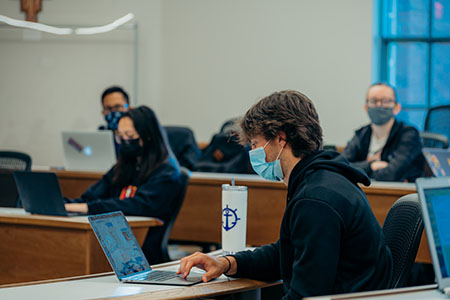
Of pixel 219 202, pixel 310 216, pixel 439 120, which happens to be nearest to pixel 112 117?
pixel 219 202

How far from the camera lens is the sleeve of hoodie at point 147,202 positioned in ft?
10.7

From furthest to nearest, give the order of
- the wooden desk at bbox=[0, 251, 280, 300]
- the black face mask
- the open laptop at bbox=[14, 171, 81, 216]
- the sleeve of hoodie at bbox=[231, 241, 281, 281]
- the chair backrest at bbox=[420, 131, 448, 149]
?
the chair backrest at bbox=[420, 131, 448, 149], the black face mask, the open laptop at bbox=[14, 171, 81, 216], the sleeve of hoodie at bbox=[231, 241, 281, 281], the wooden desk at bbox=[0, 251, 280, 300]

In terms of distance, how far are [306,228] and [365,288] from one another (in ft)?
0.74

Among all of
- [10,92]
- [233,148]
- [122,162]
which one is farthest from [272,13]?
[122,162]

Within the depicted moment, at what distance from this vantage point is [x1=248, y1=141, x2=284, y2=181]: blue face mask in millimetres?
1875

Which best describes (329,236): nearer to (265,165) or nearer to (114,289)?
(265,165)

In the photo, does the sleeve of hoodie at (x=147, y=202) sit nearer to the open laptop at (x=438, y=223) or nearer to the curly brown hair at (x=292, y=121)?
the curly brown hair at (x=292, y=121)

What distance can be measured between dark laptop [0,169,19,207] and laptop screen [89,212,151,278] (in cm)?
175

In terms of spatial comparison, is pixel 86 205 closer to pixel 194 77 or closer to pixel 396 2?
pixel 194 77

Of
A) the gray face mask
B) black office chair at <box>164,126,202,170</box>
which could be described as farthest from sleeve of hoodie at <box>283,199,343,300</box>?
black office chair at <box>164,126,202,170</box>

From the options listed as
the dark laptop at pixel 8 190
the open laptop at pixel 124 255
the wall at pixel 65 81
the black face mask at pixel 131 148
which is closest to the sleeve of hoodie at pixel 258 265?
the open laptop at pixel 124 255

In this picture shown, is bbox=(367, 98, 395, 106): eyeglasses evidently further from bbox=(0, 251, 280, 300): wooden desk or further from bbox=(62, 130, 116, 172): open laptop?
bbox=(0, 251, 280, 300): wooden desk

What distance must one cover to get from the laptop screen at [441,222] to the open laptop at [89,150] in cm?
292

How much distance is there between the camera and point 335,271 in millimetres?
1638
